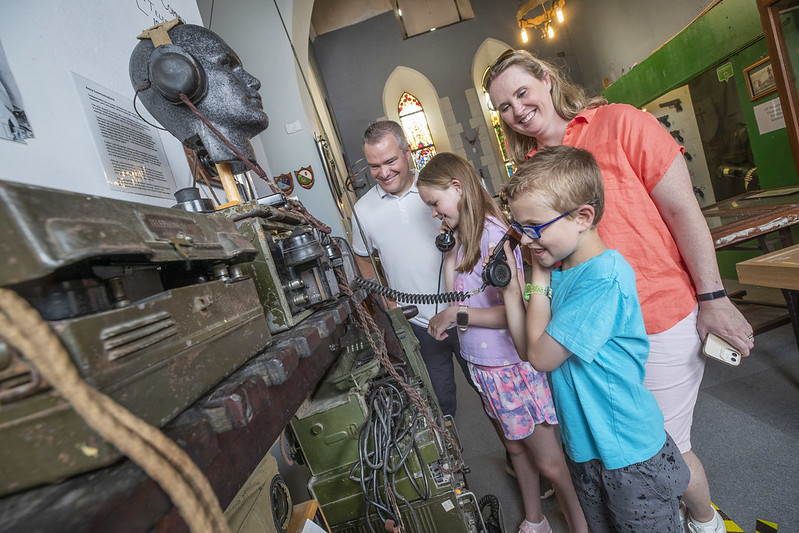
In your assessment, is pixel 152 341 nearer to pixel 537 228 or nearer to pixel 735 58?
pixel 537 228

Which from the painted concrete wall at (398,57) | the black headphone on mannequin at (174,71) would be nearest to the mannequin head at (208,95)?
the black headphone on mannequin at (174,71)

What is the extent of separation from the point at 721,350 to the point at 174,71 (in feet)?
5.60

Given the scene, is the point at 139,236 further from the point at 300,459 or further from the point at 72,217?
the point at 300,459

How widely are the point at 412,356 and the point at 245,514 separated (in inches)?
38.3

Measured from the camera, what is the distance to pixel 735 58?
12.6 ft

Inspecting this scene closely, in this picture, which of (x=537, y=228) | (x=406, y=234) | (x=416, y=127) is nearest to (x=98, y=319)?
(x=537, y=228)

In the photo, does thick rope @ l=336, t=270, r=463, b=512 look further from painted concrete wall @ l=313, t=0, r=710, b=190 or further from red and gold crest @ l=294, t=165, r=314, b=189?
painted concrete wall @ l=313, t=0, r=710, b=190

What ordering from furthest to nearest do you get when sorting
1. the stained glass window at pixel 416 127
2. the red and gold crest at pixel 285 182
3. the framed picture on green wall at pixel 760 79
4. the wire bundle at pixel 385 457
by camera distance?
the stained glass window at pixel 416 127
the red and gold crest at pixel 285 182
the framed picture on green wall at pixel 760 79
the wire bundle at pixel 385 457

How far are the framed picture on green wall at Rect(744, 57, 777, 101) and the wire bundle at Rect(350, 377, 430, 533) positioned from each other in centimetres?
435

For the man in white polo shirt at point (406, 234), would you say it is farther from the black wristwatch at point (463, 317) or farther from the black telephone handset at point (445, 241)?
the black wristwatch at point (463, 317)

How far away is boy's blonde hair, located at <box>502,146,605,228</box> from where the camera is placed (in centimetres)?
107

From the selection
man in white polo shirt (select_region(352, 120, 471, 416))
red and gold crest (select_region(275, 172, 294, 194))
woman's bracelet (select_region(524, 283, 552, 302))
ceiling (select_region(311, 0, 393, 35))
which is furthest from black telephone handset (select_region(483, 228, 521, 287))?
ceiling (select_region(311, 0, 393, 35))

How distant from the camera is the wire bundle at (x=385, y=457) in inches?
49.4

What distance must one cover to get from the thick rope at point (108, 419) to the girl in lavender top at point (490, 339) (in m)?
1.22
